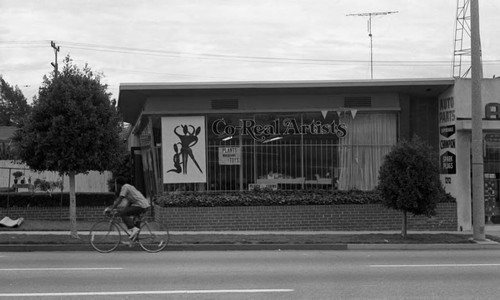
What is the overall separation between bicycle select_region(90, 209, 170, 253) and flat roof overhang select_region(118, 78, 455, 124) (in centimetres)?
534

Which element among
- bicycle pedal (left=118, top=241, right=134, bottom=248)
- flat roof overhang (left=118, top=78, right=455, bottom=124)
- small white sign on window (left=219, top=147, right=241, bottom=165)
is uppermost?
flat roof overhang (left=118, top=78, right=455, bottom=124)

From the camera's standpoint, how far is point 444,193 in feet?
58.5

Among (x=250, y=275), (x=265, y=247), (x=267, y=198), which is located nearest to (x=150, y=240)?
(x=265, y=247)

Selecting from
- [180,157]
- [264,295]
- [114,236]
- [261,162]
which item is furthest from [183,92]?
[264,295]

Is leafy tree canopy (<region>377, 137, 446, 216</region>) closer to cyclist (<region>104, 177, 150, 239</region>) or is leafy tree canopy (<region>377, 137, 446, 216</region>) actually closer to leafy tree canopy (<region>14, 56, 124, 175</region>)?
cyclist (<region>104, 177, 150, 239</region>)

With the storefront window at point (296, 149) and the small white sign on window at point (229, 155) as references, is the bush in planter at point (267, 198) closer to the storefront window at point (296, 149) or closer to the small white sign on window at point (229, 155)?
the storefront window at point (296, 149)

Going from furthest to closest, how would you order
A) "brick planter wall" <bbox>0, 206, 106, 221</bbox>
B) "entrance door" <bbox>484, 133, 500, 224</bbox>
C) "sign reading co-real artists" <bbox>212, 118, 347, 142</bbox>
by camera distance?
"entrance door" <bbox>484, 133, 500, 224</bbox>
"sign reading co-real artists" <bbox>212, 118, 347, 142</bbox>
"brick planter wall" <bbox>0, 206, 106, 221</bbox>

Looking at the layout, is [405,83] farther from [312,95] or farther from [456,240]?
[456,240]

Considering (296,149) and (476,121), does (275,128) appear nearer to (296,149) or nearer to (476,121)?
(296,149)

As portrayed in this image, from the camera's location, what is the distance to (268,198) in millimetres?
17547

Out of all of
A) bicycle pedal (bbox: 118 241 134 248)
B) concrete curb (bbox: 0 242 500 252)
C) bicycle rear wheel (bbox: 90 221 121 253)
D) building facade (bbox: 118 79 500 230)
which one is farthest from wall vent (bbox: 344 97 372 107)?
bicycle rear wheel (bbox: 90 221 121 253)

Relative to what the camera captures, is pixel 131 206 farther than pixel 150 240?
No

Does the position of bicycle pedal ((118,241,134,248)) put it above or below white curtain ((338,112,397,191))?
below

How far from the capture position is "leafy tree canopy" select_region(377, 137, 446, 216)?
584 inches
